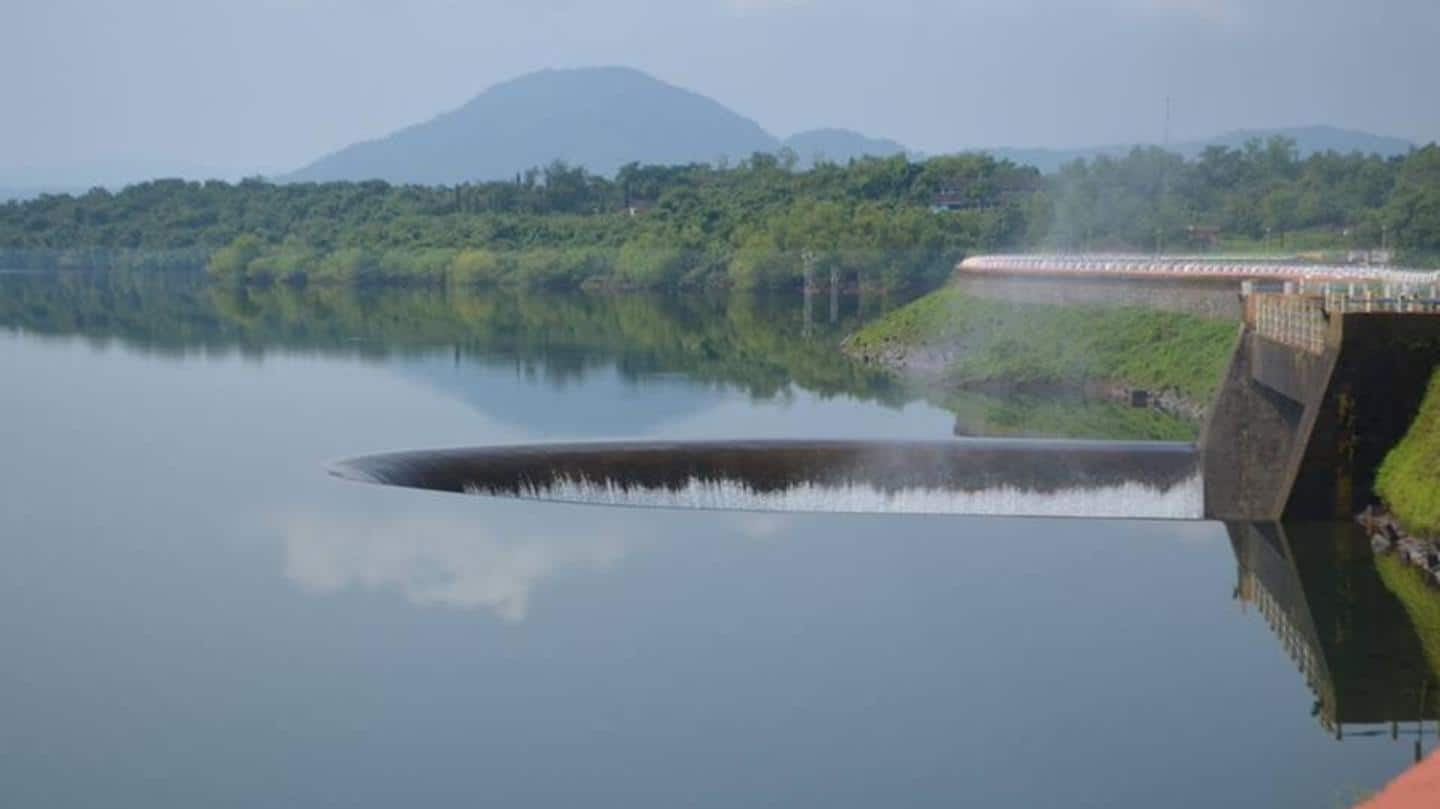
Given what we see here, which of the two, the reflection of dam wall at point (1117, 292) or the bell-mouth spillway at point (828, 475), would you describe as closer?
the bell-mouth spillway at point (828, 475)

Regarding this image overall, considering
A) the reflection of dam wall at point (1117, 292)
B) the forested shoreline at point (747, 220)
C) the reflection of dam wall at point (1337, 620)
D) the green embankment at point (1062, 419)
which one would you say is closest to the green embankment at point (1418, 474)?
the reflection of dam wall at point (1337, 620)

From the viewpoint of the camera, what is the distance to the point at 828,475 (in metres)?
21.5

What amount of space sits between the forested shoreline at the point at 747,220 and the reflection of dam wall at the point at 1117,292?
8154 mm

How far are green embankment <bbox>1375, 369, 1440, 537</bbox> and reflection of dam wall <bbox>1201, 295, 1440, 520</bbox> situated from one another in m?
0.15

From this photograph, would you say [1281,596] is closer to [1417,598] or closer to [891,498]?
[1417,598]

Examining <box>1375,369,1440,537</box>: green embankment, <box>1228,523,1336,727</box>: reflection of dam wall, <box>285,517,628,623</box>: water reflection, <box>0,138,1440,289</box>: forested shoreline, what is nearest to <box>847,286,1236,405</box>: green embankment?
<box>0,138,1440,289</box>: forested shoreline

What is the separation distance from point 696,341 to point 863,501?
28395 mm

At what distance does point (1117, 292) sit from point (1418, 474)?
18.0 meters

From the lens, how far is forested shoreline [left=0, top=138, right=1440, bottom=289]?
188 ft

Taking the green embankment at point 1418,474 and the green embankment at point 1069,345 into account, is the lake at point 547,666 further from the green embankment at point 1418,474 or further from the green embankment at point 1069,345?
the green embankment at point 1069,345

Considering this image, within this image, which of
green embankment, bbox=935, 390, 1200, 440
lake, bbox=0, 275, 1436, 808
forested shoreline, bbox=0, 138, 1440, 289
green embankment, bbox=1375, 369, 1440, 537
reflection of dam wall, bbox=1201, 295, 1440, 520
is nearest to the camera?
lake, bbox=0, 275, 1436, 808

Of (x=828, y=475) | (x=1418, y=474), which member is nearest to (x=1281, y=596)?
(x=1418, y=474)

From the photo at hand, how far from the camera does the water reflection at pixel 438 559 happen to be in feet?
55.3

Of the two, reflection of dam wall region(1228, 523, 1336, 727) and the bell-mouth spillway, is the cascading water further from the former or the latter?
reflection of dam wall region(1228, 523, 1336, 727)
